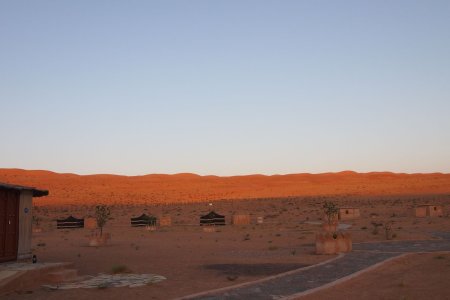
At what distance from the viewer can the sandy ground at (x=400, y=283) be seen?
11.1 metres

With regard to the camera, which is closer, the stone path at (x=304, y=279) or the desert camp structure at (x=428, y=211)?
the stone path at (x=304, y=279)

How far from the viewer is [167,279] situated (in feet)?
49.1

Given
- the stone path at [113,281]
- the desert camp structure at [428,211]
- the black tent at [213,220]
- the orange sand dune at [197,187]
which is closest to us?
the stone path at [113,281]

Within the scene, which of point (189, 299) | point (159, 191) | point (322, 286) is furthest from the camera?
point (159, 191)

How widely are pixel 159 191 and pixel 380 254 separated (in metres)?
95.2

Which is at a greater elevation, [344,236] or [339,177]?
[339,177]

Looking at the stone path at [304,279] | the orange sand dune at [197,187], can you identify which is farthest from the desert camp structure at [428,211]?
the orange sand dune at [197,187]

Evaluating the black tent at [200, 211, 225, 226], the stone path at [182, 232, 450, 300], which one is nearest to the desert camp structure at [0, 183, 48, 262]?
the stone path at [182, 232, 450, 300]

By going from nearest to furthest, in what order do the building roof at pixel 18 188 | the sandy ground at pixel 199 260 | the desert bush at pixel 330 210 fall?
the sandy ground at pixel 199 260, the building roof at pixel 18 188, the desert bush at pixel 330 210

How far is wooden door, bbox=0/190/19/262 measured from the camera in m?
16.5

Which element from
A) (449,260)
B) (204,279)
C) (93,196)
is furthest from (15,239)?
(93,196)

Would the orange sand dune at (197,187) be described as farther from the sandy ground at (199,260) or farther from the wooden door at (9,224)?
the wooden door at (9,224)

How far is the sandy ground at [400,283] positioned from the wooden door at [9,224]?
10363mm

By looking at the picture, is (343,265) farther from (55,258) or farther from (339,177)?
(339,177)
